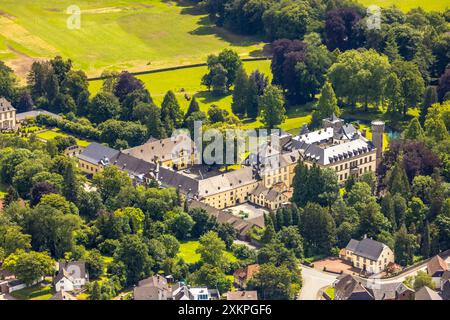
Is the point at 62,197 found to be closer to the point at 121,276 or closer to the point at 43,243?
the point at 43,243

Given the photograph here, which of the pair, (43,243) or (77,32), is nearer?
(43,243)

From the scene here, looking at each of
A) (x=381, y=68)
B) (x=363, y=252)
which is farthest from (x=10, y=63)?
(x=363, y=252)

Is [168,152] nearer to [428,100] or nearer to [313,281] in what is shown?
[313,281]

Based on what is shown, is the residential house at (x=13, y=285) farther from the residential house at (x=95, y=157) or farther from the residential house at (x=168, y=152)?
the residential house at (x=168, y=152)

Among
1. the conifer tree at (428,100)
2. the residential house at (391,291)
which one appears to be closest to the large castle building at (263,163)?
the conifer tree at (428,100)

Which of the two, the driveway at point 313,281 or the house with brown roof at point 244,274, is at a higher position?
the house with brown roof at point 244,274

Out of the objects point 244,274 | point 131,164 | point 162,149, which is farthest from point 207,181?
point 244,274

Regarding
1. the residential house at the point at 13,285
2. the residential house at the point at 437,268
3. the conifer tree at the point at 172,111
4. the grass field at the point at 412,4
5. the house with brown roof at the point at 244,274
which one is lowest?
the residential house at the point at 13,285
